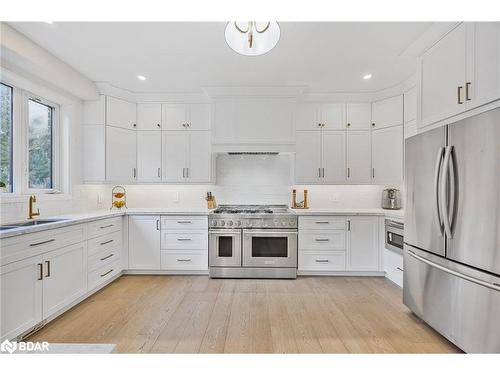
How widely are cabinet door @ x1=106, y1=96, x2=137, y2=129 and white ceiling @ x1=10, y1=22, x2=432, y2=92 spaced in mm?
327

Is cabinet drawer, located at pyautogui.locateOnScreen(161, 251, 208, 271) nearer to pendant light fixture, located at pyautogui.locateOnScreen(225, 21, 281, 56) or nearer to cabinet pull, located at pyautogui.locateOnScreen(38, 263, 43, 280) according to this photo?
cabinet pull, located at pyautogui.locateOnScreen(38, 263, 43, 280)

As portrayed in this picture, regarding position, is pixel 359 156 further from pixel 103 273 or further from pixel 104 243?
pixel 103 273

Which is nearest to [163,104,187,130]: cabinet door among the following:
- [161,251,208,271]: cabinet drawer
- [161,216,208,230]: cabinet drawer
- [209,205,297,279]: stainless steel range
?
[161,216,208,230]: cabinet drawer

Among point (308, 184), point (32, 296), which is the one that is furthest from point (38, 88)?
point (308, 184)

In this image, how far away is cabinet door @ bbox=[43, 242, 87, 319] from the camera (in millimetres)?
2184

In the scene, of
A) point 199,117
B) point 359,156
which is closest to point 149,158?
point 199,117

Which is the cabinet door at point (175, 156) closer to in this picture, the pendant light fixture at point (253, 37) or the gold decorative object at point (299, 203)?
the gold decorative object at point (299, 203)

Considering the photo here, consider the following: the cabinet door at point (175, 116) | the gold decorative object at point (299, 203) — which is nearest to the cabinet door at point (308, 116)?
the gold decorative object at point (299, 203)

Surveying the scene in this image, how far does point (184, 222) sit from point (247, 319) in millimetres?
1635

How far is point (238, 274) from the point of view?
3.41 meters

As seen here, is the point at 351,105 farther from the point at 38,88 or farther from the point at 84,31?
the point at 38,88

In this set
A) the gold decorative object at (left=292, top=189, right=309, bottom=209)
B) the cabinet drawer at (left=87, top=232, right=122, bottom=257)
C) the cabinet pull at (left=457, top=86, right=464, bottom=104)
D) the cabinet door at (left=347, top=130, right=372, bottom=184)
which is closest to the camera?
the cabinet pull at (left=457, top=86, right=464, bottom=104)

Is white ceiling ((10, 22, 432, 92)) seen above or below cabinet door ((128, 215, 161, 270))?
above

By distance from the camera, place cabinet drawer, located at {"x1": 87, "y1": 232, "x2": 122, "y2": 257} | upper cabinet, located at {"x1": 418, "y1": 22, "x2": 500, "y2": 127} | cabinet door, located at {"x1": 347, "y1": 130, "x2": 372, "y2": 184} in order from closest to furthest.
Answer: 1. upper cabinet, located at {"x1": 418, "y1": 22, "x2": 500, "y2": 127}
2. cabinet drawer, located at {"x1": 87, "y1": 232, "x2": 122, "y2": 257}
3. cabinet door, located at {"x1": 347, "y1": 130, "x2": 372, "y2": 184}
